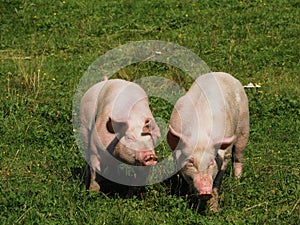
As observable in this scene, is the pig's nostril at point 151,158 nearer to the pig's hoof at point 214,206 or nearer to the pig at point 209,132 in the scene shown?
the pig at point 209,132

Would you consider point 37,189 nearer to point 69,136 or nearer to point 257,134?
point 69,136

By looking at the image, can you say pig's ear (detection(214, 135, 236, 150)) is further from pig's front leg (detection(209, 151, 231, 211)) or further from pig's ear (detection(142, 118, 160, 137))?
pig's ear (detection(142, 118, 160, 137))

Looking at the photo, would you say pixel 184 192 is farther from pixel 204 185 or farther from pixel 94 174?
pixel 94 174

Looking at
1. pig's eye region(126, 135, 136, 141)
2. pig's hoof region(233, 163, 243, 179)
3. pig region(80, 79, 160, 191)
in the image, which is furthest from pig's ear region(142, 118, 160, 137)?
pig's hoof region(233, 163, 243, 179)

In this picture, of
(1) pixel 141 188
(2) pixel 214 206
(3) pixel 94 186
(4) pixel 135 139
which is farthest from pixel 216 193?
(3) pixel 94 186

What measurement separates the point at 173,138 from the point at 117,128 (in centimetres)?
61

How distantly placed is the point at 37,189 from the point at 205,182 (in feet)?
5.70

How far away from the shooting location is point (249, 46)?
1297 cm

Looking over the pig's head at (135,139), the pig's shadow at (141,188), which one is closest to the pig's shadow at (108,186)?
the pig's shadow at (141,188)

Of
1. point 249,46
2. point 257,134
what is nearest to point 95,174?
point 257,134

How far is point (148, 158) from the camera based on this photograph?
7320 mm

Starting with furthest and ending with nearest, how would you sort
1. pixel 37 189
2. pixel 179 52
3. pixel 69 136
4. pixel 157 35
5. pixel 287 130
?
1. pixel 157 35
2. pixel 179 52
3. pixel 287 130
4. pixel 69 136
5. pixel 37 189

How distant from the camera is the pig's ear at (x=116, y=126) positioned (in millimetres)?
7638

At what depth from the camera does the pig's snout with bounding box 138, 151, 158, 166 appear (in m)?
7.32
